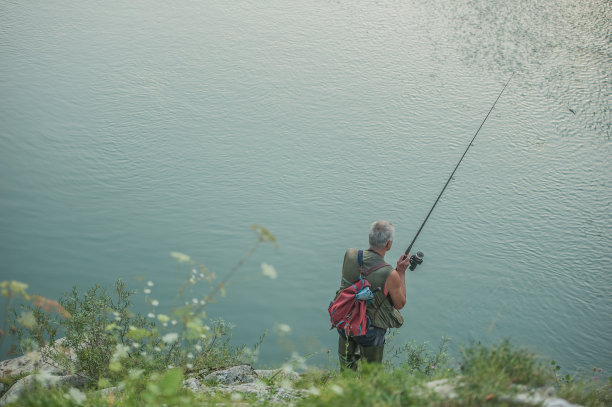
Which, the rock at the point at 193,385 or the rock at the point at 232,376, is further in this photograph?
the rock at the point at 232,376

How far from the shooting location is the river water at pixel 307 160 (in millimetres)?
5465

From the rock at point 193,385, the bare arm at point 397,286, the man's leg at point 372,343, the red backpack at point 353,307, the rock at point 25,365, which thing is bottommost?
the rock at point 25,365

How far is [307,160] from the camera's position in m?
7.50

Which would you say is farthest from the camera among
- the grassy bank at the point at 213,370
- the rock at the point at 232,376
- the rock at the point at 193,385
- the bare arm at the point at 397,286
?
the rock at the point at 232,376

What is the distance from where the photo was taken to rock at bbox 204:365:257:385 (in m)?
3.45

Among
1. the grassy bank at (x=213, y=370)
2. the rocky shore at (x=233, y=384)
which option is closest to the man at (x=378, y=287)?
the grassy bank at (x=213, y=370)

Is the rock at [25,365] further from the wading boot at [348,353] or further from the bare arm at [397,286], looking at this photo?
the bare arm at [397,286]

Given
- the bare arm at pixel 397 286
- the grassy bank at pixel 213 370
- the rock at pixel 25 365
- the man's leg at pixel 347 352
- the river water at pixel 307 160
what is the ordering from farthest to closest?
the river water at pixel 307 160
the rock at pixel 25 365
the man's leg at pixel 347 352
the bare arm at pixel 397 286
the grassy bank at pixel 213 370

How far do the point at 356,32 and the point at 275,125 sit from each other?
4507 millimetres

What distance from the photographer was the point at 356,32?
11430 mm

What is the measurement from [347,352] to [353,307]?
1.43 ft

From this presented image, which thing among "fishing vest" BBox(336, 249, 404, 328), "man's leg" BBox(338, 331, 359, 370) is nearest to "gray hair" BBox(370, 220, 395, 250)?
"fishing vest" BBox(336, 249, 404, 328)

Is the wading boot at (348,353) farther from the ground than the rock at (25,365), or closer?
farther from the ground

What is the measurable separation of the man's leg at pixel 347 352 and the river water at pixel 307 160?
766mm
